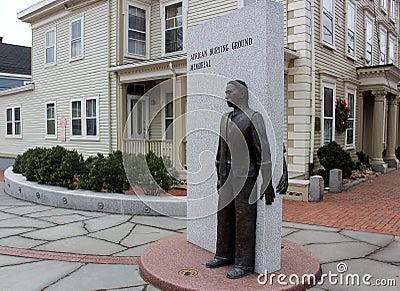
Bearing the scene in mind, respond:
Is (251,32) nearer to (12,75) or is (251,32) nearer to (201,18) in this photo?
(201,18)

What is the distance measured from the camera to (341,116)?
11859 millimetres

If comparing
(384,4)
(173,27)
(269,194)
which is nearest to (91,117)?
(173,27)

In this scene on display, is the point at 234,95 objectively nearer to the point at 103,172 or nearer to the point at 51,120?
the point at 103,172

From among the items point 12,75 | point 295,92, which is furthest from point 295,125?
point 12,75

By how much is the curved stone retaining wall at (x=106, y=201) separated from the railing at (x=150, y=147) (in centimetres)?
376

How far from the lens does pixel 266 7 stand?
3.53 m

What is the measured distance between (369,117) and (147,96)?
9370 mm

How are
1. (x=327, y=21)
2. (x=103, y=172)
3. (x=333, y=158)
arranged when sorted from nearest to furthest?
(x=103, y=172)
(x=333, y=158)
(x=327, y=21)

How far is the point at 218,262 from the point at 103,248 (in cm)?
175

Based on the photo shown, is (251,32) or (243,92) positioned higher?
(251,32)

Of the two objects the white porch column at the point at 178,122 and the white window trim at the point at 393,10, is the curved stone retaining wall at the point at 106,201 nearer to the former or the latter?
the white porch column at the point at 178,122

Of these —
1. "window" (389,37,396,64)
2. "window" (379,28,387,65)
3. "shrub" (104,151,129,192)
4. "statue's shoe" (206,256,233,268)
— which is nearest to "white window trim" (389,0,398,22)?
"window" (389,37,396,64)

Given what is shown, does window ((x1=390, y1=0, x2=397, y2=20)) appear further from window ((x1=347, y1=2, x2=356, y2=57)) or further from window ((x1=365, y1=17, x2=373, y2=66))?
window ((x1=347, y1=2, x2=356, y2=57))

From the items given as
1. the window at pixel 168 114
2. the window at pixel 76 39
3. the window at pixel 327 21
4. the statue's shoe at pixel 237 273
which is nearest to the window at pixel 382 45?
the window at pixel 327 21
